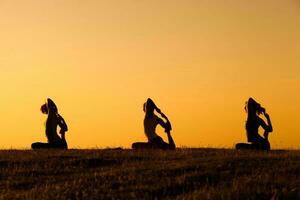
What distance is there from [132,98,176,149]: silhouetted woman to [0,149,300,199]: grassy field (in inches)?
329

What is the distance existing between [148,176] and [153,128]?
20.2m

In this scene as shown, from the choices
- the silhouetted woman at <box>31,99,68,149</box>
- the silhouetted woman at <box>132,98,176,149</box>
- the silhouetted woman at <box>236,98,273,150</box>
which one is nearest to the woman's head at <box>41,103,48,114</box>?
the silhouetted woman at <box>31,99,68,149</box>

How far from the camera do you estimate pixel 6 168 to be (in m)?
31.3

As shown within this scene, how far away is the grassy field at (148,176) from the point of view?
894 inches

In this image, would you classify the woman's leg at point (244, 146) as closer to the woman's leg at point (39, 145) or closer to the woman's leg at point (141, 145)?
the woman's leg at point (141, 145)

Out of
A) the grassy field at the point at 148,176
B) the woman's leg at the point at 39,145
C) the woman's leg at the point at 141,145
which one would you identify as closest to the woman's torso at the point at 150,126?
the woman's leg at the point at 141,145

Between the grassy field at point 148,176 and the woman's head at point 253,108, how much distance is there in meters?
12.1

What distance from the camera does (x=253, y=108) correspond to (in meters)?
47.3

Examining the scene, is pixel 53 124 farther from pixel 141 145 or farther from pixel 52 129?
pixel 141 145

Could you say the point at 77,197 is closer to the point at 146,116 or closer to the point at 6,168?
the point at 6,168

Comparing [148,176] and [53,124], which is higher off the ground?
[53,124]

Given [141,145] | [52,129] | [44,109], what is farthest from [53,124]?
[141,145]

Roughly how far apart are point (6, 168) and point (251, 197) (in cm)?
1344

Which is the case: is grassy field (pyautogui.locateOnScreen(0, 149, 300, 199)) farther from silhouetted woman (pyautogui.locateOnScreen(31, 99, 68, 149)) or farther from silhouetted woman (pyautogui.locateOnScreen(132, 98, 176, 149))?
silhouetted woman (pyautogui.locateOnScreen(31, 99, 68, 149))
